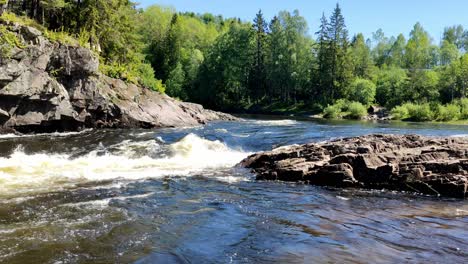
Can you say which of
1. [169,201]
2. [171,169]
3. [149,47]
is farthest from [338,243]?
[149,47]

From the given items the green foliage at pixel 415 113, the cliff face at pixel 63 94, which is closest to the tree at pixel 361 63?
the green foliage at pixel 415 113

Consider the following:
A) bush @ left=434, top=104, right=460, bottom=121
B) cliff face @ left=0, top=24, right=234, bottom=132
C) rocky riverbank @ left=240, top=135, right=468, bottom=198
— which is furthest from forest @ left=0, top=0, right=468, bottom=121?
rocky riverbank @ left=240, top=135, right=468, bottom=198

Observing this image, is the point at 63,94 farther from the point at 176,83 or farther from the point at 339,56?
the point at 339,56

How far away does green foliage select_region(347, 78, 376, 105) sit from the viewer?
7930 cm

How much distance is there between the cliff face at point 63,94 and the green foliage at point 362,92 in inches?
1905

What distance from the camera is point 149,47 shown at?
10188 centimetres

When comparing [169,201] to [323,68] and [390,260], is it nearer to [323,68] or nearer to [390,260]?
[390,260]

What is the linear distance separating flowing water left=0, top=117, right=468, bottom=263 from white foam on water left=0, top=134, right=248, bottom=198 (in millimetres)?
64

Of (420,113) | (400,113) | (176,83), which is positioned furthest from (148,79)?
(420,113)

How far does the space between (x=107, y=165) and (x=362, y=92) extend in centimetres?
6657

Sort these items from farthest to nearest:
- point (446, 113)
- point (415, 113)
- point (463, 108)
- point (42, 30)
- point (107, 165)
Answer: point (463, 108), point (415, 113), point (446, 113), point (42, 30), point (107, 165)

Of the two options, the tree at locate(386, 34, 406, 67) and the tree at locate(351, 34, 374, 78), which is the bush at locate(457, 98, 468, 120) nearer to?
the tree at locate(351, 34, 374, 78)

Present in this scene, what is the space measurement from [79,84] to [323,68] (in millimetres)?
60806

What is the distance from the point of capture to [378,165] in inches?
674
